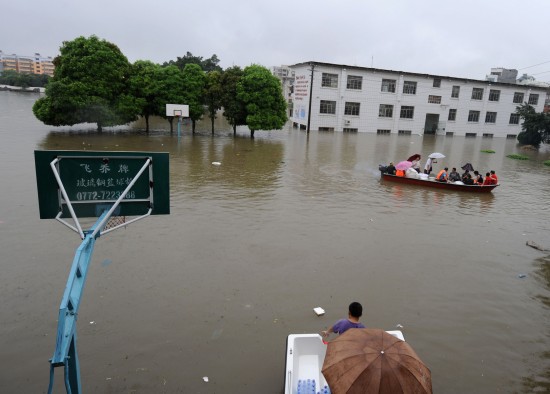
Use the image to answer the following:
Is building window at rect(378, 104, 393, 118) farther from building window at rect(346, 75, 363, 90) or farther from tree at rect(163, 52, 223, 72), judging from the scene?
tree at rect(163, 52, 223, 72)

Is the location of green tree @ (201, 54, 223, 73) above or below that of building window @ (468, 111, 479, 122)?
above

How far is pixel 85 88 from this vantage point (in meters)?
29.1

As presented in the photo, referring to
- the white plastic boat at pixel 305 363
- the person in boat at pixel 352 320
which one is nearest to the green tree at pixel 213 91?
the white plastic boat at pixel 305 363

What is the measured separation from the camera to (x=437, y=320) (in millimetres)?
7434

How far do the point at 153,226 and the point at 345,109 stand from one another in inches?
1494

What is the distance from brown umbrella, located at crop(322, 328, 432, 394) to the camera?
11.9ft

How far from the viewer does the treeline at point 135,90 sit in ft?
95.9

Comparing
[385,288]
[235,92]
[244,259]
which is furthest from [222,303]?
[235,92]

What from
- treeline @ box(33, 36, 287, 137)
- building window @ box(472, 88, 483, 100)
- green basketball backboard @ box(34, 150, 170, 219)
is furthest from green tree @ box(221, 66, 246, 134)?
Answer: building window @ box(472, 88, 483, 100)

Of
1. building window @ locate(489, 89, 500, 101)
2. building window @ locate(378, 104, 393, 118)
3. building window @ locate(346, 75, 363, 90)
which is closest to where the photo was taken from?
building window @ locate(346, 75, 363, 90)

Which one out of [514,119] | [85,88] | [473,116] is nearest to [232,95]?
[85,88]

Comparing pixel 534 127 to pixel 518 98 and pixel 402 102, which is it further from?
pixel 402 102

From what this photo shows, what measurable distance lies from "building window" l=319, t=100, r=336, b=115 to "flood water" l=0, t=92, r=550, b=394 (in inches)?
1177

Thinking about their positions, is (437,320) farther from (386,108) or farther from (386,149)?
(386,108)
